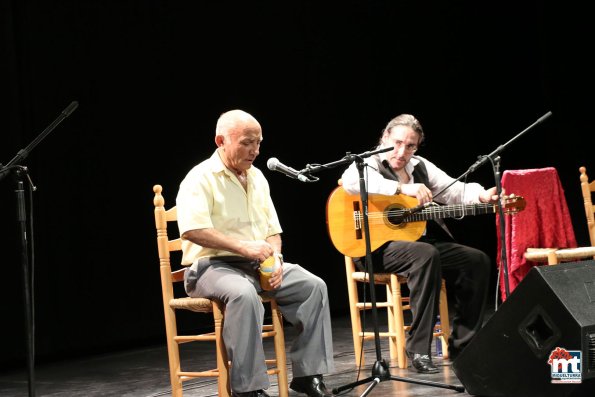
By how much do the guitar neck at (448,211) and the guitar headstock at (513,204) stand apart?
6 centimetres

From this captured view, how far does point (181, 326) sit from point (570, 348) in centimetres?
337

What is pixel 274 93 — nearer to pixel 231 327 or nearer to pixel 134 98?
pixel 134 98

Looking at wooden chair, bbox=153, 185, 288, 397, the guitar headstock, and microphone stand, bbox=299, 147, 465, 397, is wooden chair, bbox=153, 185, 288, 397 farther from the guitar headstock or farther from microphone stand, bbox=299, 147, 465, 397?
the guitar headstock

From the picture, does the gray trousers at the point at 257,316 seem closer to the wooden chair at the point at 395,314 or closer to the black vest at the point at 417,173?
the wooden chair at the point at 395,314

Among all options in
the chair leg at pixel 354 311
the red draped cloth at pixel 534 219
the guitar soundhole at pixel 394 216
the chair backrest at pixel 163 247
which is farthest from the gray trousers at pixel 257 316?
the red draped cloth at pixel 534 219

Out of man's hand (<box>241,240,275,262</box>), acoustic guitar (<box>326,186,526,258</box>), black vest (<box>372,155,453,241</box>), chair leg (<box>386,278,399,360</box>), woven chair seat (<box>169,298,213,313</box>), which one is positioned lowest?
chair leg (<box>386,278,399,360</box>)

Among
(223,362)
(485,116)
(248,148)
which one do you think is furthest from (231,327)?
(485,116)

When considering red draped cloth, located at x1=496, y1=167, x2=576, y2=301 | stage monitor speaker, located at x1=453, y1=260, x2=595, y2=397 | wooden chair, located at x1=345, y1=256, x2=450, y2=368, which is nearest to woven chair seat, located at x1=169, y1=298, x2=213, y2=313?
wooden chair, located at x1=345, y1=256, x2=450, y2=368

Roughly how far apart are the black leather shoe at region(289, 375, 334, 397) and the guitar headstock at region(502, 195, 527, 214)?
1.23 metres

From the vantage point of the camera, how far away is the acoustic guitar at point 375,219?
4.16 meters

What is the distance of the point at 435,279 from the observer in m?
4.01

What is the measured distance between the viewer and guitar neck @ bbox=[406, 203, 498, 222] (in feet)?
13.2

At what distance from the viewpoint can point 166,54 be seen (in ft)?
18.2

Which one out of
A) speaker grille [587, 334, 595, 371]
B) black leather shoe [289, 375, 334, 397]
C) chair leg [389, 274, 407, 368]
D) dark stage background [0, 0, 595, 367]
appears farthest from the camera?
dark stage background [0, 0, 595, 367]
